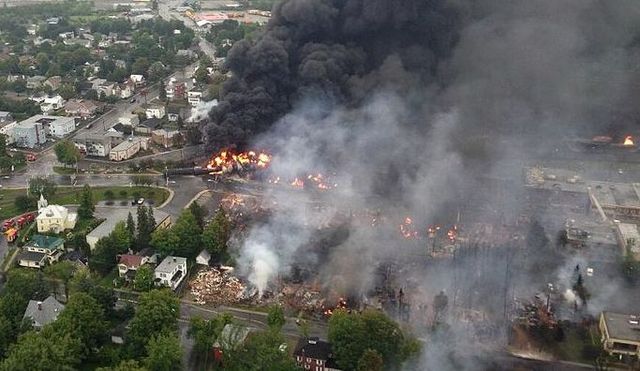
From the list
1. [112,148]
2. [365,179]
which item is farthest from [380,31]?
[112,148]

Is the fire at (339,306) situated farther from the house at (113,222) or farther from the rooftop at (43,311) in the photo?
the rooftop at (43,311)

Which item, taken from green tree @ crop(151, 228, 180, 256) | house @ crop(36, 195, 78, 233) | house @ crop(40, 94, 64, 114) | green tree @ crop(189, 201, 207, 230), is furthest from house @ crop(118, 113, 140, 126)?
green tree @ crop(151, 228, 180, 256)

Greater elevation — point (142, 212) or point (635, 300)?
point (142, 212)

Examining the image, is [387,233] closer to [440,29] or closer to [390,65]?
[390,65]

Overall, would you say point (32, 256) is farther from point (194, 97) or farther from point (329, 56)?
point (194, 97)

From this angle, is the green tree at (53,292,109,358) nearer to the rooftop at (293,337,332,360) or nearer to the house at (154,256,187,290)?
the house at (154,256,187,290)
